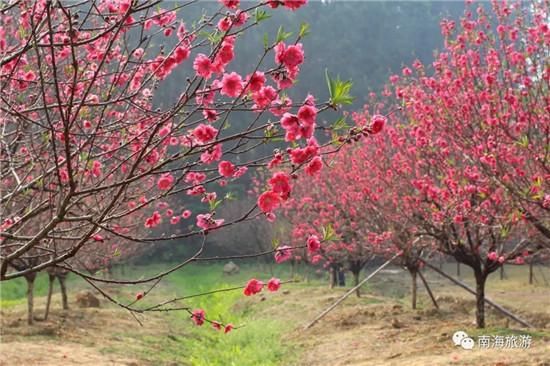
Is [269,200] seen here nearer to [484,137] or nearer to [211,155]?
[211,155]

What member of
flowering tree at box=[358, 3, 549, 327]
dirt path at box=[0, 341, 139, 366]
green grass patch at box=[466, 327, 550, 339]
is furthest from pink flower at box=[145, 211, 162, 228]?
green grass patch at box=[466, 327, 550, 339]

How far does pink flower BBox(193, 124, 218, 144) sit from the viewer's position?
111 inches

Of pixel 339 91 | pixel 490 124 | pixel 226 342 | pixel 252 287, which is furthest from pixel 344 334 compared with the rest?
pixel 339 91

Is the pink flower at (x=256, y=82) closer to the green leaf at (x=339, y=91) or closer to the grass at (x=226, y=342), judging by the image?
the green leaf at (x=339, y=91)

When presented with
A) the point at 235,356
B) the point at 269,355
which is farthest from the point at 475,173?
the point at 235,356

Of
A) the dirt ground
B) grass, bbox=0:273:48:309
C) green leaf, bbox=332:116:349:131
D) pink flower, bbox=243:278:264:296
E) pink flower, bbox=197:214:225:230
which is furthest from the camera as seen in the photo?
grass, bbox=0:273:48:309

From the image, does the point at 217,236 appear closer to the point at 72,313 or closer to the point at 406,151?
the point at 72,313

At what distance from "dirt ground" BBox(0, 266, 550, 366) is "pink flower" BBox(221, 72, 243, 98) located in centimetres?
549

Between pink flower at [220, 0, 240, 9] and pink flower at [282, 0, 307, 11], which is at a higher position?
pink flower at [220, 0, 240, 9]

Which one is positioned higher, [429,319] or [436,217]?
[436,217]

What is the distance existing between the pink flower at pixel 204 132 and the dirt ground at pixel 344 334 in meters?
5.46

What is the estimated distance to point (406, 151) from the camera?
10492mm

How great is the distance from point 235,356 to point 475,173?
19.3ft

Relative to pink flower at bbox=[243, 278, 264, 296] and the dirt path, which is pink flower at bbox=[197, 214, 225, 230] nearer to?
pink flower at bbox=[243, 278, 264, 296]
